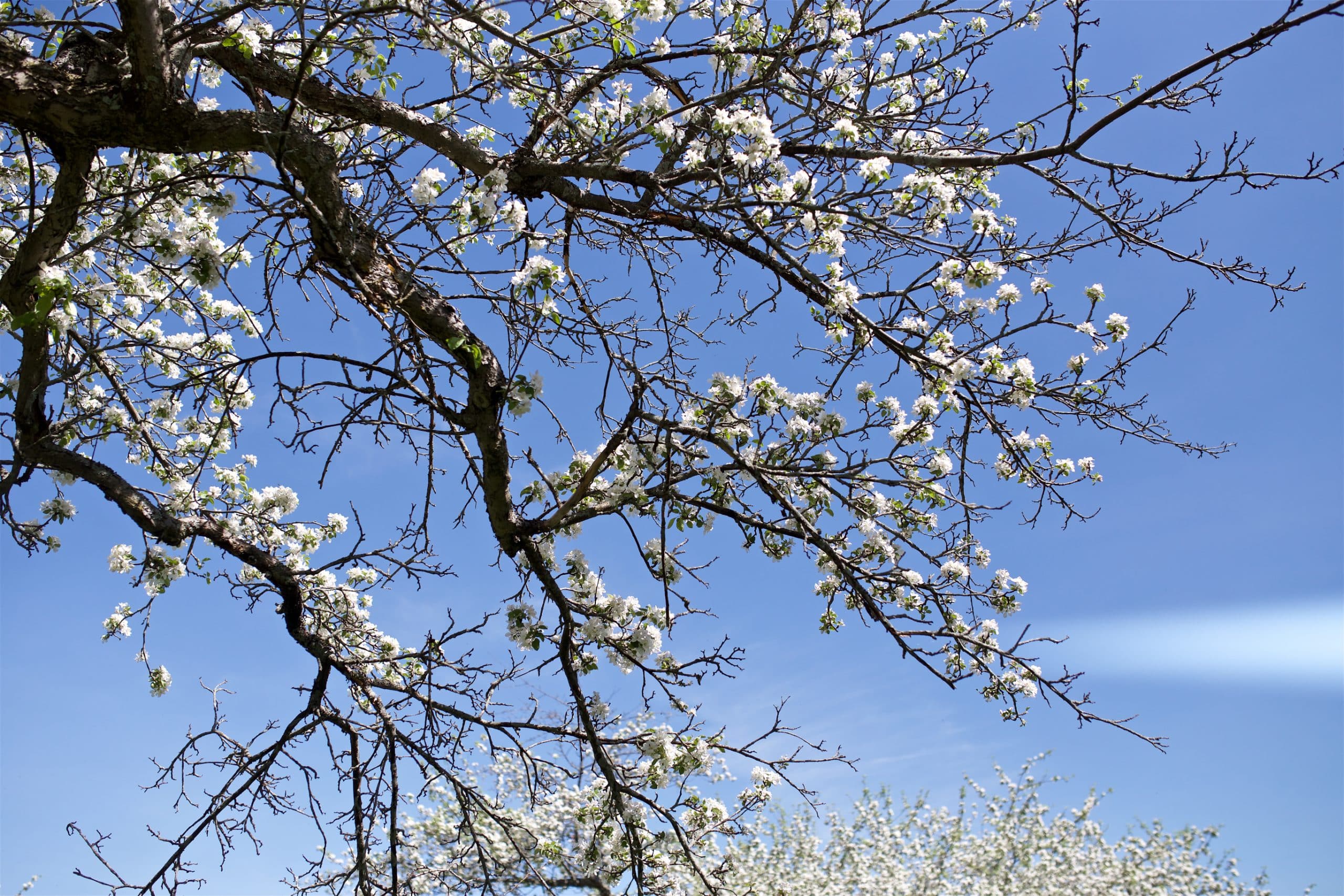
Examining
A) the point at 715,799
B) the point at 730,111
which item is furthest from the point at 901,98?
the point at 715,799

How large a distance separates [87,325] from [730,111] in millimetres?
4111

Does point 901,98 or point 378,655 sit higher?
point 901,98

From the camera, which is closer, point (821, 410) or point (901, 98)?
point (821, 410)

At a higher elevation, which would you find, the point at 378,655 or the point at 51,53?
the point at 51,53

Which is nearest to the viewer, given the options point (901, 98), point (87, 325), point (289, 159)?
point (289, 159)

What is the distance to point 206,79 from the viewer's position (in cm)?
508

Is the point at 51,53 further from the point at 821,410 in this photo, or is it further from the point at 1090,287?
the point at 1090,287

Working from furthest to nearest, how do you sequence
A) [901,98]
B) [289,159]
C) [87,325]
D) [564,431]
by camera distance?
[87,325], [901,98], [564,431], [289,159]

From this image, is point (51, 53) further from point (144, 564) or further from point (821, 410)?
point (821, 410)

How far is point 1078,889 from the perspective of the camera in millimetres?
11812

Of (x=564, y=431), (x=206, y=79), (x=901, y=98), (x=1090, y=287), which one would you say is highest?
(x=206, y=79)

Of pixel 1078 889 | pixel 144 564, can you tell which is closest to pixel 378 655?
pixel 144 564

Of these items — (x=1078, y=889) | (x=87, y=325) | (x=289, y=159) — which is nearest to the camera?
(x=289, y=159)

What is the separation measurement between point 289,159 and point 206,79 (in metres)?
1.88
